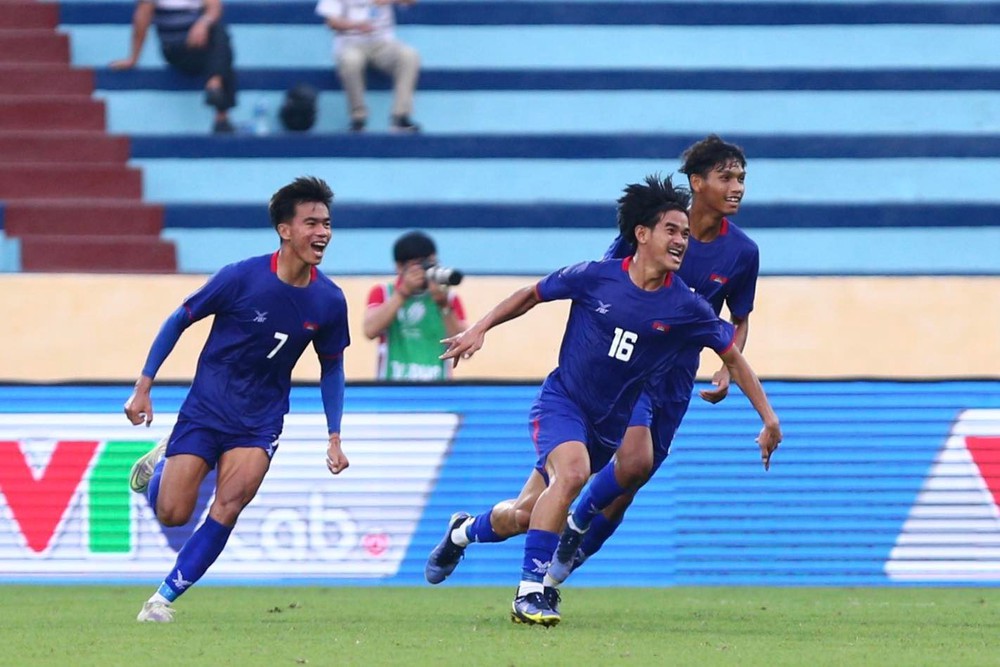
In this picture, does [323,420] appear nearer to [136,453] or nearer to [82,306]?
[136,453]

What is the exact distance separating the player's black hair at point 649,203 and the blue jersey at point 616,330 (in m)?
0.19

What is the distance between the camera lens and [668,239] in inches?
294

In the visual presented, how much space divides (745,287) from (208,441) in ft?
8.54

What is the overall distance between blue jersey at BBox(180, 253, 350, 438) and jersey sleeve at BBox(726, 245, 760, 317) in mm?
1872

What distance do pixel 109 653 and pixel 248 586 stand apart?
3489 millimetres

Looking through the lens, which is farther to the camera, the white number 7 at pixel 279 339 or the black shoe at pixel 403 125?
the black shoe at pixel 403 125

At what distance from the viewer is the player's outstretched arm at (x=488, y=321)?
7277 mm

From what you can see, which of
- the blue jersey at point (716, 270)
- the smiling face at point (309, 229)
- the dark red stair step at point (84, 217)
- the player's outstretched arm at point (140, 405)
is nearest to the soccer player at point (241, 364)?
the smiling face at point (309, 229)

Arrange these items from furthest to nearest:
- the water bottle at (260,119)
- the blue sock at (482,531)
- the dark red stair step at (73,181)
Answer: the water bottle at (260,119) → the dark red stair step at (73,181) → the blue sock at (482,531)

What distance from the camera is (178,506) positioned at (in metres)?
7.91

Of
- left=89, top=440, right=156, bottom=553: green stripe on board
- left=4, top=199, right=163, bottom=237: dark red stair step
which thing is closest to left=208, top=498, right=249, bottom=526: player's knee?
left=89, top=440, right=156, bottom=553: green stripe on board

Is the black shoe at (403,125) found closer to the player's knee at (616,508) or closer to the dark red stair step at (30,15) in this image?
the dark red stair step at (30,15)

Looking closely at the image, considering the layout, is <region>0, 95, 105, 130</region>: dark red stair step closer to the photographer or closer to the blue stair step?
the blue stair step

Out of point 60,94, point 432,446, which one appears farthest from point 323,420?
point 60,94
